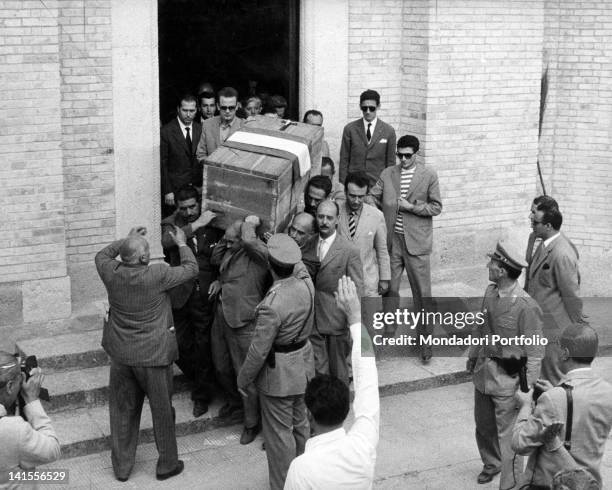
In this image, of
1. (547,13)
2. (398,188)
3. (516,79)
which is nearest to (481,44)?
(516,79)

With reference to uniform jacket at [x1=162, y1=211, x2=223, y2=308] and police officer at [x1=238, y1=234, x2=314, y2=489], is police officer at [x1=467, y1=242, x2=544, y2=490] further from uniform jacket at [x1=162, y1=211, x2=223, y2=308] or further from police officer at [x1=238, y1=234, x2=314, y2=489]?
uniform jacket at [x1=162, y1=211, x2=223, y2=308]

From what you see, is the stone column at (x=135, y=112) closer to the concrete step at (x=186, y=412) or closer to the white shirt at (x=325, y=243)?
the concrete step at (x=186, y=412)

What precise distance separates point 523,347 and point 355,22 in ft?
17.3

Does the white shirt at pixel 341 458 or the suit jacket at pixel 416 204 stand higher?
the suit jacket at pixel 416 204

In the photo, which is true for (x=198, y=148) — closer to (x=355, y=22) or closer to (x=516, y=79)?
(x=355, y=22)

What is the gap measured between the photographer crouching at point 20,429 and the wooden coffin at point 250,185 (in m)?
3.16

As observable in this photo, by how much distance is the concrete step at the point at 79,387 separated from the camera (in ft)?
29.0

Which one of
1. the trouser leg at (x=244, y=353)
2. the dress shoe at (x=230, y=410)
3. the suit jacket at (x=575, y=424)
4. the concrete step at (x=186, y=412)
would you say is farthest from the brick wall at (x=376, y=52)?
the suit jacket at (x=575, y=424)

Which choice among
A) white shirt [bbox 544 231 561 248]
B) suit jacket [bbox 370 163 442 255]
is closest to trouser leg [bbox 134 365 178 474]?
suit jacket [bbox 370 163 442 255]

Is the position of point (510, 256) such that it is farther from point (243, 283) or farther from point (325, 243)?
point (243, 283)

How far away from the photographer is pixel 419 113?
468 inches

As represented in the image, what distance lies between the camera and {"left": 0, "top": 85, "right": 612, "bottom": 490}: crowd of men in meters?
6.01

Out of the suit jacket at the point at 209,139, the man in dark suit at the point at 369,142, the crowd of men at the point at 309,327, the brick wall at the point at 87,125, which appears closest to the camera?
the crowd of men at the point at 309,327

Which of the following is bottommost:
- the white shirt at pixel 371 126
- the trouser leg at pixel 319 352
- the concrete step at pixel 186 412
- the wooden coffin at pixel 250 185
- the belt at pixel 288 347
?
the concrete step at pixel 186 412
